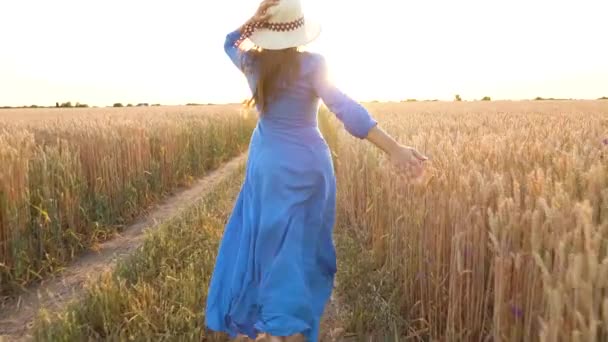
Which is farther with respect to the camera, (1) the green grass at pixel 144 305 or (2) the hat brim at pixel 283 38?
(1) the green grass at pixel 144 305

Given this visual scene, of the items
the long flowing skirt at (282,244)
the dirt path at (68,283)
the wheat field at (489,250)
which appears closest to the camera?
the wheat field at (489,250)

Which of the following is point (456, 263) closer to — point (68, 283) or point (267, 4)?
point (267, 4)

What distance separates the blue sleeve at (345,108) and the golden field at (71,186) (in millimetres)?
2872

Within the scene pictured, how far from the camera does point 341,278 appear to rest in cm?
353

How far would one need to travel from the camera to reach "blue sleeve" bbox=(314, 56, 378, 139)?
216 cm

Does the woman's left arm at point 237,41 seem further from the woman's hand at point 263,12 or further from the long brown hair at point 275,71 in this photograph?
the long brown hair at point 275,71

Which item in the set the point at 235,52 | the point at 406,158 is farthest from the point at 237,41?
the point at 406,158

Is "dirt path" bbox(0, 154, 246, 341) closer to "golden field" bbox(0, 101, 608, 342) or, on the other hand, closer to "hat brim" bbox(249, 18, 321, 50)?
"golden field" bbox(0, 101, 608, 342)

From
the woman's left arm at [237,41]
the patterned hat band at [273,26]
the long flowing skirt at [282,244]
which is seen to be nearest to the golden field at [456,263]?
the long flowing skirt at [282,244]

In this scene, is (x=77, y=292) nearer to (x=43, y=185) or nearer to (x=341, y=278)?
(x=43, y=185)

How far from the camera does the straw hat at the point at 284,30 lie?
2.16m

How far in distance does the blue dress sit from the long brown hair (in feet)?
0.12

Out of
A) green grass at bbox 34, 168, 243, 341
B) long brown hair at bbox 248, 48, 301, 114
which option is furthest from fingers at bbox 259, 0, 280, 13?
green grass at bbox 34, 168, 243, 341

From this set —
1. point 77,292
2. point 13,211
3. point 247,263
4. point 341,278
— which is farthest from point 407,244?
point 13,211
